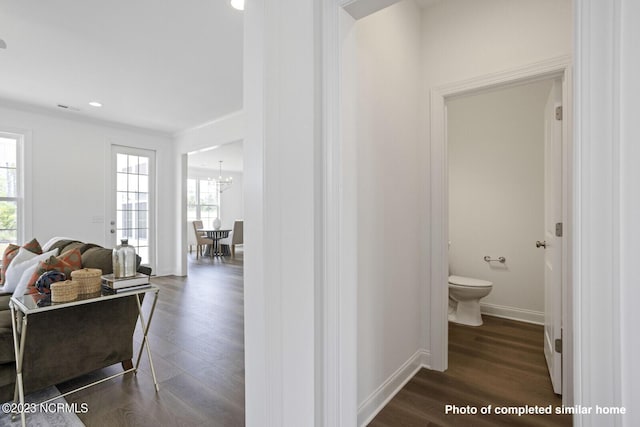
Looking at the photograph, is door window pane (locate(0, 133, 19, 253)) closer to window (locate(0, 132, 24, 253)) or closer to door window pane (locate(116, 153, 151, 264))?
window (locate(0, 132, 24, 253))

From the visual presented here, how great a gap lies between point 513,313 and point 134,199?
5852 millimetres

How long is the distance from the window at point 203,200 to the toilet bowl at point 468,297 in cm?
810

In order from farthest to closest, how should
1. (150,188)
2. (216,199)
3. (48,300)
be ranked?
(216,199)
(150,188)
(48,300)

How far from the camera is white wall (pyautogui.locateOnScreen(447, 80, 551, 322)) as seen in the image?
333cm

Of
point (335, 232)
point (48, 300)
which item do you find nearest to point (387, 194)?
point (335, 232)

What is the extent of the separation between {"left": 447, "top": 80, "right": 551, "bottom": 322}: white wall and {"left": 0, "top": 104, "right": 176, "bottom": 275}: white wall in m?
5.15

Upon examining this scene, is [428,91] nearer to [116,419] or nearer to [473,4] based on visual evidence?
[473,4]

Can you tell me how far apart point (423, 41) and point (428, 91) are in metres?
0.41

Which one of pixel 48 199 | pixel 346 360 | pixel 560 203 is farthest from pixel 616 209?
pixel 48 199

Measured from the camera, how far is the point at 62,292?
68.9 inches

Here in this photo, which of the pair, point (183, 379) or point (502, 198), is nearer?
point (183, 379)

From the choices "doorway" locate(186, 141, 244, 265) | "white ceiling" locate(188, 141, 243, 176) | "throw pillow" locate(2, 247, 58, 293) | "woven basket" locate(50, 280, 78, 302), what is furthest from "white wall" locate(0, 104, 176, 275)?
"woven basket" locate(50, 280, 78, 302)

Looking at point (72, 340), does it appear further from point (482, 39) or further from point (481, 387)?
point (482, 39)

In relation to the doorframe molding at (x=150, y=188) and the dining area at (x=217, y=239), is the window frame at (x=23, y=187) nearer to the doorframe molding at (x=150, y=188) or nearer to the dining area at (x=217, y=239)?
the doorframe molding at (x=150, y=188)
